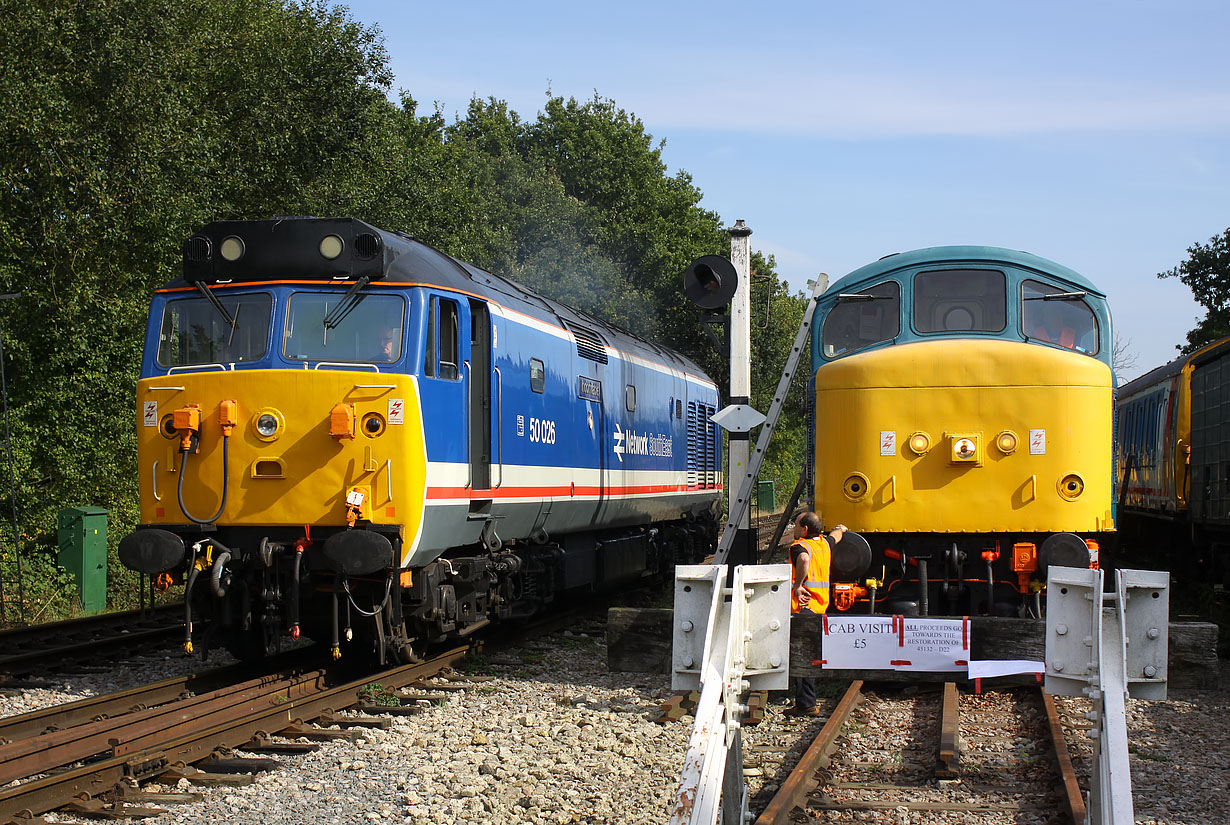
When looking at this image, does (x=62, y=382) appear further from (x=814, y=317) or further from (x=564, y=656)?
(x=814, y=317)

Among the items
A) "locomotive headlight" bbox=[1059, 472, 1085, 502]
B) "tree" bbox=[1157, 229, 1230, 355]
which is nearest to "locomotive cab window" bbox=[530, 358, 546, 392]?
"locomotive headlight" bbox=[1059, 472, 1085, 502]

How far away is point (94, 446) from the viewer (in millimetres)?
18438

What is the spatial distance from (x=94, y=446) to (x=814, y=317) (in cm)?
1299

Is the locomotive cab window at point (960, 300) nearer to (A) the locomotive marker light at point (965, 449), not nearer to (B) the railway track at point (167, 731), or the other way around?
(A) the locomotive marker light at point (965, 449)

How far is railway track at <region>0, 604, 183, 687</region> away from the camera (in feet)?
34.3

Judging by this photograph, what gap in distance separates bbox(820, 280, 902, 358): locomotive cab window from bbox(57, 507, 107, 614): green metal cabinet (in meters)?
10.6

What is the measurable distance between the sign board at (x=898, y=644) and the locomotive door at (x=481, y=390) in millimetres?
5072

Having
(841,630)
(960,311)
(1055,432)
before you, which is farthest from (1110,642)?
(960,311)

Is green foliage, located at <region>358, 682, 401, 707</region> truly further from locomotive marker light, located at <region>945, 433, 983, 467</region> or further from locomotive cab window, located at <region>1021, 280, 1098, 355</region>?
locomotive cab window, located at <region>1021, 280, 1098, 355</region>

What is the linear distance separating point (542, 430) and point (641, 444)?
422 cm

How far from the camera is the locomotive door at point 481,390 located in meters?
10.2

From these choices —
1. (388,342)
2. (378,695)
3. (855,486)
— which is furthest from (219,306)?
A: (855,486)

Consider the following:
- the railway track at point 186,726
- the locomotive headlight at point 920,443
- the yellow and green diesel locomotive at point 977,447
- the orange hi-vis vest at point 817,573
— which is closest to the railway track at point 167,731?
the railway track at point 186,726

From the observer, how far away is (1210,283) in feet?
108
